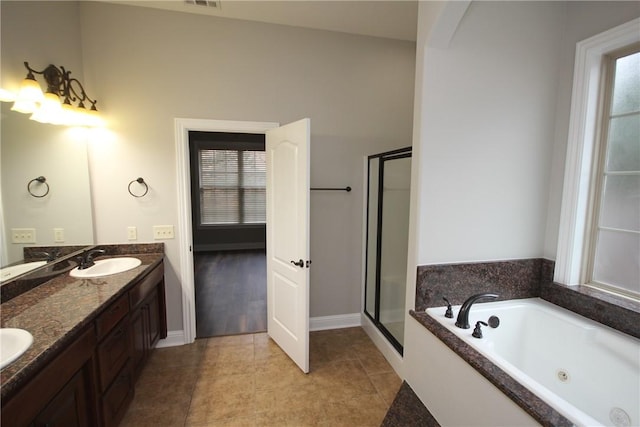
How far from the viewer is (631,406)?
141cm

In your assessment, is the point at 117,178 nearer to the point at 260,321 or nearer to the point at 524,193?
the point at 260,321

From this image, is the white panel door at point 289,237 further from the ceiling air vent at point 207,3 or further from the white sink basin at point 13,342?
the white sink basin at point 13,342

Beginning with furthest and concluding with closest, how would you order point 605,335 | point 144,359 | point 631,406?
point 144,359 < point 605,335 < point 631,406

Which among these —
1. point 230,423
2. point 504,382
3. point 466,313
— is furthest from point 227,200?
point 504,382

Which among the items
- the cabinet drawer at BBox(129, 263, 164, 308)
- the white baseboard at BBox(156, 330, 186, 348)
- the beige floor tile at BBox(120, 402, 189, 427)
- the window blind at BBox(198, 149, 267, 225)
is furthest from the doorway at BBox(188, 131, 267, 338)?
the beige floor tile at BBox(120, 402, 189, 427)

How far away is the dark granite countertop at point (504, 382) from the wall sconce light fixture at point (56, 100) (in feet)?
8.74

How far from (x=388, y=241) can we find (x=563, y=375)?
1.45 meters

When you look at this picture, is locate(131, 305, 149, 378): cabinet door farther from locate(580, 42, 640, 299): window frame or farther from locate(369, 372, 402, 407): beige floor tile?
locate(580, 42, 640, 299): window frame

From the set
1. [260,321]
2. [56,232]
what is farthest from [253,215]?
[56,232]

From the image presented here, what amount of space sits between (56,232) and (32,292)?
53 cm

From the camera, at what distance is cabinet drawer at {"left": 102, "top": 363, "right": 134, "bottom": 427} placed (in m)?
1.62

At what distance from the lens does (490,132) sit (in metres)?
1.86

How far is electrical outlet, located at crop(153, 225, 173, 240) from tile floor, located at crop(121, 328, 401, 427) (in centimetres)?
103

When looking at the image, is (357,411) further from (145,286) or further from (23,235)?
(23,235)
